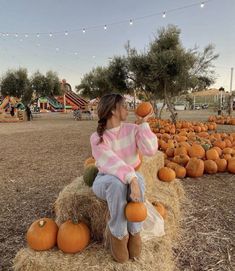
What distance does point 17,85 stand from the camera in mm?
26984

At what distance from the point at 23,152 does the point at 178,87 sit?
27.9 ft

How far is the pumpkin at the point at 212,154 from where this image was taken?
17.7 ft

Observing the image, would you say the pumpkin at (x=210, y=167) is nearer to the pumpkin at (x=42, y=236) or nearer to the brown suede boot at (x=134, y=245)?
the brown suede boot at (x=134, y=245)

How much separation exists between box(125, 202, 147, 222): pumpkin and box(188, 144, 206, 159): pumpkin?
3.72 meters

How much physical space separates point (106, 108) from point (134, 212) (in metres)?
0.80

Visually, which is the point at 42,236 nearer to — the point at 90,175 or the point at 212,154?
the point at 90,175

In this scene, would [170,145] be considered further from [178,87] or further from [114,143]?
[178,87]

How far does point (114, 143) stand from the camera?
226 centimetres

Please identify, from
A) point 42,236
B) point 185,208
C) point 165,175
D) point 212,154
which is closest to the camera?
point 42,236

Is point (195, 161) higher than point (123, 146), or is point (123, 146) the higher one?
point (123, 146)

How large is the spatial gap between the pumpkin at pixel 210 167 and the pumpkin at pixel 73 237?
331 cm

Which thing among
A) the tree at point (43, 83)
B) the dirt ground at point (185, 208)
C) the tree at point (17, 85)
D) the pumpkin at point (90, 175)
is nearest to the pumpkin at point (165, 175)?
the dirt ground at point (185, 208)

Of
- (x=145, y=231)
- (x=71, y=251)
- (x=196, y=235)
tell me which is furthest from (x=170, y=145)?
(x=71, y=251)

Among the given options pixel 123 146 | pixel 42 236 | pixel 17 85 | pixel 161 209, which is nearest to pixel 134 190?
pixel 123 146
